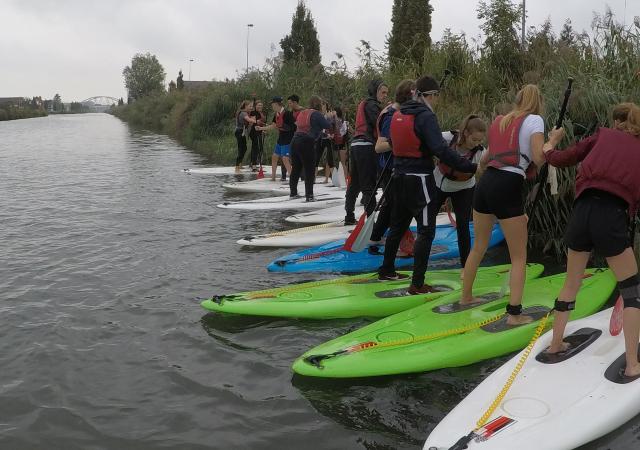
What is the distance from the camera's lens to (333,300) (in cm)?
508

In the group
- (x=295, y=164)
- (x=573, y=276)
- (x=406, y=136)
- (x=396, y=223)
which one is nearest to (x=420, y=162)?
(x=406, y=136)

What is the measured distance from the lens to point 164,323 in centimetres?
509

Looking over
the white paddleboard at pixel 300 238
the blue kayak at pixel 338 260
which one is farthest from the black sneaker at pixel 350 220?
the blue kayak at pixel 338 260

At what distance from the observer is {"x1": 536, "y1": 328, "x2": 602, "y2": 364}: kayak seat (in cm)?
369

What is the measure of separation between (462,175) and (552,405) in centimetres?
237

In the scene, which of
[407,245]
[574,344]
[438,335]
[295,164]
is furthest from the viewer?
[295,164]

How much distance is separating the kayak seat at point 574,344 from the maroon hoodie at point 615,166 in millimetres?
943

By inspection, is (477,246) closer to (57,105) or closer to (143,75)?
(143,75)

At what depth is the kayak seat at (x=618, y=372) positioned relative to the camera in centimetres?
335

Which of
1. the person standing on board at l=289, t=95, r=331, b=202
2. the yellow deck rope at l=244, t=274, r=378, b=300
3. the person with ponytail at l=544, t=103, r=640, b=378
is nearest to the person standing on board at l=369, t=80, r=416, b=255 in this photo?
the yellow deck rope at l=244, t=274, r=378, b=300

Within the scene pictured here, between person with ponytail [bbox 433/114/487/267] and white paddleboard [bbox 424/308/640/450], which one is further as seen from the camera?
person with ponytail [bbox 433/114/487/267]

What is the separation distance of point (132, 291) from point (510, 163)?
150 inches

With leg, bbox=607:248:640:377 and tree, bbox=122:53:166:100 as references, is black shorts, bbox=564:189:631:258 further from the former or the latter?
tree, bbox=122:53:166:100

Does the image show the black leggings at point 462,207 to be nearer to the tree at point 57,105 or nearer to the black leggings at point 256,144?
the black leggings at point 256,144
